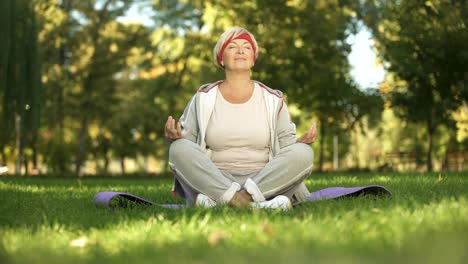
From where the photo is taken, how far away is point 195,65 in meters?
26.2

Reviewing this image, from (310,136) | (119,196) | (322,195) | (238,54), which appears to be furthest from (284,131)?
(119,196)

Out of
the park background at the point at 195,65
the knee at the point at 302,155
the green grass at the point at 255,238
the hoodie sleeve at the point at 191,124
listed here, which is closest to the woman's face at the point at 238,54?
the hoodie sleeve at the point at 191,124

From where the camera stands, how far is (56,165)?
30641mm

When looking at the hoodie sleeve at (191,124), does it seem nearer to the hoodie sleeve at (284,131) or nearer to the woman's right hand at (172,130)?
the woman's right hand at (172,130)

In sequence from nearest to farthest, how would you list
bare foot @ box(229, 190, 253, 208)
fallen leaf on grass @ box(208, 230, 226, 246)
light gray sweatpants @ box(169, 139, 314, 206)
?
fallen leaf on grass @ box(208, 230, 226, 246) < bare foot @ box(229, 190, 253, 208) < light gray sweatpants @ box(169, 139, 314, 206)

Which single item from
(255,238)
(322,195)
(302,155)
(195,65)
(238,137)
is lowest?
(322,195)

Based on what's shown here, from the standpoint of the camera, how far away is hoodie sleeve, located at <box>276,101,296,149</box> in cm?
594

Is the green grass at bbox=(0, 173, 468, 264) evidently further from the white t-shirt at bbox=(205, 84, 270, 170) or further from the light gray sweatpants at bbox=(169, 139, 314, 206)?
the white t-shirt at bbox=(205, 84, 270, 170)

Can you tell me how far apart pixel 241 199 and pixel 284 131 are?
965mm

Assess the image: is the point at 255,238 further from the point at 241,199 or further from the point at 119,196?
the point at 119,196

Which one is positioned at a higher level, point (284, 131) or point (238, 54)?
point (238, 54)

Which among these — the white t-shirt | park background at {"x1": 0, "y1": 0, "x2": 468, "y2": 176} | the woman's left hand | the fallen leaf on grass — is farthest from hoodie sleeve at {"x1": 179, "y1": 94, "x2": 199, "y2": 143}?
park background at {"x1": 0, "y1": 0, "x2": 468, "y2": 176}

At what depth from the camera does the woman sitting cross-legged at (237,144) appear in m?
5.37

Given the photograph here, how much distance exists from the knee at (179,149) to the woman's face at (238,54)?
84 cm
